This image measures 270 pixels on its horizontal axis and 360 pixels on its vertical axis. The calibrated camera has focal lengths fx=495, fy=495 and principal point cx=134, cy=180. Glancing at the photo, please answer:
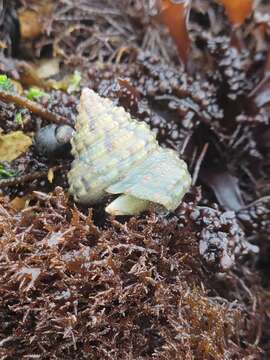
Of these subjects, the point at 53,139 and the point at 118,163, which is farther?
the point at 53,139

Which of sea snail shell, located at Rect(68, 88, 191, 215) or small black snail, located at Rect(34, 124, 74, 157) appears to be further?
small black snail, located at Rect(34, 124, 74, 157)

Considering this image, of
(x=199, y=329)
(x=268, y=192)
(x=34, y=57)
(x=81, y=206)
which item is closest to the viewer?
(x=199, y=329)

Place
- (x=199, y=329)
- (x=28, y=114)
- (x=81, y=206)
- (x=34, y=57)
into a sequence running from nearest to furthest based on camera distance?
1. (x=199, y=329)
2. (x=81, y=206)
3. (x=28, y=114)
4. (x=34, y=57)

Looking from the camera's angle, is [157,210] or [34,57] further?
[34,57]

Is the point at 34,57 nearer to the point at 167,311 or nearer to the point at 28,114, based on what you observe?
the point at 28,114

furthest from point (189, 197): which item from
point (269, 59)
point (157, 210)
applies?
point (269, 59)

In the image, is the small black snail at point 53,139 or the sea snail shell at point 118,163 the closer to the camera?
the sea snail shell at point 118,163

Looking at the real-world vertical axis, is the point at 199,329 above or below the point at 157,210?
below

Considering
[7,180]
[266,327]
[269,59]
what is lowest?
[266,327]
